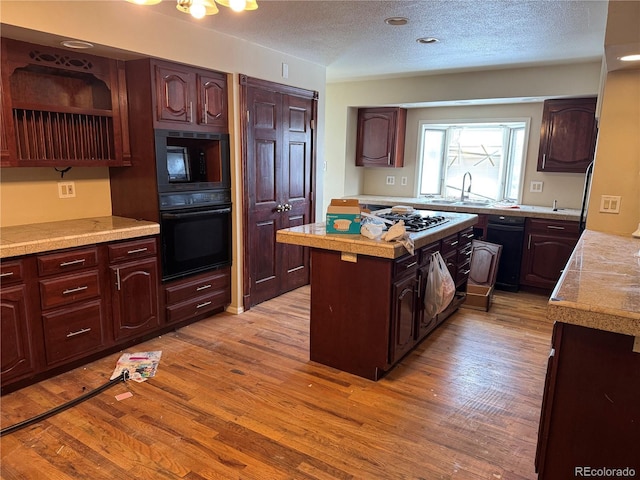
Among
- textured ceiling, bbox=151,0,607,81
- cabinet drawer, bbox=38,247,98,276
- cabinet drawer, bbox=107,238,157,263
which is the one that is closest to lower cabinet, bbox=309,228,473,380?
cabinet drawer, bbox=107,238,157,263

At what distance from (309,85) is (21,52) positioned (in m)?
2.48

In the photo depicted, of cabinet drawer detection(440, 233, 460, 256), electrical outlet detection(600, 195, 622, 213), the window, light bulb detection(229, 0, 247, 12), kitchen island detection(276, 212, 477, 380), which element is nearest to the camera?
light bulb detection(229, 0, 247, 12)

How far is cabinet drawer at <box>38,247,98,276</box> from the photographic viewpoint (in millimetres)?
2547

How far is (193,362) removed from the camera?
116 inches

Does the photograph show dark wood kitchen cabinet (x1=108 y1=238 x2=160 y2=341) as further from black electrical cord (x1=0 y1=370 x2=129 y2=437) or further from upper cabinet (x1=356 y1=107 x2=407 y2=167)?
upper cabinet (x1=356 y1=107 x2=407 y2=167)

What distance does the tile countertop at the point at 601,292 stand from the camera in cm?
138

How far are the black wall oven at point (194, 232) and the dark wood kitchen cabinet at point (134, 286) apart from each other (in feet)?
0.43

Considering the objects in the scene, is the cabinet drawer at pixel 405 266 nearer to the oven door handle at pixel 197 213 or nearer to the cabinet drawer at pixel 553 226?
the oven door handle at pixel 197 213

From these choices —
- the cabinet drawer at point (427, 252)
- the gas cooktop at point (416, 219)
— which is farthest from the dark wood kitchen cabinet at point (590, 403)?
the gas cooktop at point (416, 219)

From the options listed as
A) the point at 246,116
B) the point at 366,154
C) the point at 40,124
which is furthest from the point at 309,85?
the point at 40,124

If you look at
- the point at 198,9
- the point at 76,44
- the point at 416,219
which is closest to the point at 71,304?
the point at 76,44

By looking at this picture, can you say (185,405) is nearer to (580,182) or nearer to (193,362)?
(193,362)

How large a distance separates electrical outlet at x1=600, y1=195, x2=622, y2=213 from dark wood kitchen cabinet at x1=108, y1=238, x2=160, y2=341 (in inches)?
122

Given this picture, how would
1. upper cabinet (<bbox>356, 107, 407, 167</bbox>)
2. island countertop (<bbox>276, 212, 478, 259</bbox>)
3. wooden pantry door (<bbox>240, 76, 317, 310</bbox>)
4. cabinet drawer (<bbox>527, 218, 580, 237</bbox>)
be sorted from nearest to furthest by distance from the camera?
1. island countertop (<bbox>276, 212, 478, 259</bbox>)
2. wooden pantry door (<bbox>240, 76, 317, 310</bbox>)
3. cabinet drawer (<bbox>527, 218, 580, 237</bbox>)
4. upper cabinet (<bbox>356, 107, 407, 167</bbox>)
